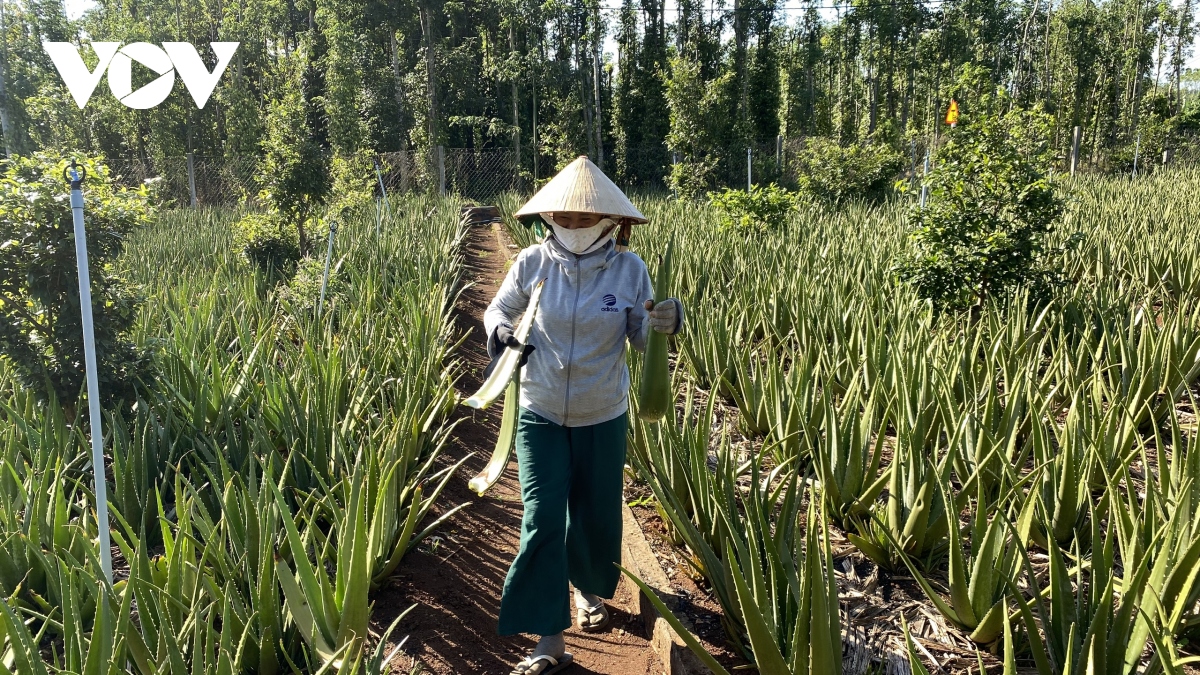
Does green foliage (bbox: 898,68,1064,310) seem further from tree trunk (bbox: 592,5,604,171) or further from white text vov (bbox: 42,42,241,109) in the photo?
tree trunk (bbox: 592,5,604,171)

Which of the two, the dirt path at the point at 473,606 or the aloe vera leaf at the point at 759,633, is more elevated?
the aloe vera leaf at the point at 759,633

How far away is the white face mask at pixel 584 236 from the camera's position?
6.73 ft

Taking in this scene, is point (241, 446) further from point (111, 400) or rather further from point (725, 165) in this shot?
point (725, 165)

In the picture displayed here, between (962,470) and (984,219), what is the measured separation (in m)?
2.38

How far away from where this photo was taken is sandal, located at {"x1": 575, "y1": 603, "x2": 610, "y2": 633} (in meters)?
2.29

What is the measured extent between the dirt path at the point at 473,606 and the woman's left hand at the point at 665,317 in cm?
91

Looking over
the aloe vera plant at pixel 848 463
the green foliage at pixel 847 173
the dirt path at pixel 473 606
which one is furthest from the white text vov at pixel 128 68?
the green foliage at pixel 847 173

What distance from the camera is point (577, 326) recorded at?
6.76ft

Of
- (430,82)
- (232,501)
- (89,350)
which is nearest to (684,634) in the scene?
(232,501)

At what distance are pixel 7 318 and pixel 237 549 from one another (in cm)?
180

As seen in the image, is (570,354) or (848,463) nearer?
(570,354)

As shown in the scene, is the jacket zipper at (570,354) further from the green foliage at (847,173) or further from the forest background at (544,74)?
the forest background at (544,74)

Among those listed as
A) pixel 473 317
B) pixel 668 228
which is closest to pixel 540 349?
pixel 473 317

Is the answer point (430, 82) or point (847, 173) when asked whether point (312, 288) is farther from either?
point (430, 82)
